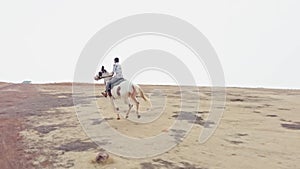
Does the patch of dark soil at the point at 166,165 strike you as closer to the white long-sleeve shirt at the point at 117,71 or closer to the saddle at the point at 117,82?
the saddle at the point at 117,82

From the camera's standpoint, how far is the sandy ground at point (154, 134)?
29.9 ft

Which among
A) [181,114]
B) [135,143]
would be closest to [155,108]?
[181,114]

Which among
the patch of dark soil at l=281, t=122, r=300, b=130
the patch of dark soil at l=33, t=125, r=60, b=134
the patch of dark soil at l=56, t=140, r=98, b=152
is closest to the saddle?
the patch of dark soil at l=33, t=125, r=60, b=134

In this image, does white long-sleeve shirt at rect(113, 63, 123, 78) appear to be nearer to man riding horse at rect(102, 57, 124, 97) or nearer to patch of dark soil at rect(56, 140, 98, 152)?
man riding horse at rect(102, 57, 124, 97)

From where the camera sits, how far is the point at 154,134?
448 inches

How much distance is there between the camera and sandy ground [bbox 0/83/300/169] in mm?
9102

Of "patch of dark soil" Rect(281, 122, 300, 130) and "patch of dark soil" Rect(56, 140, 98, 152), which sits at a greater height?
"patch of dark soil" Rect(281, 122, 300, 130)

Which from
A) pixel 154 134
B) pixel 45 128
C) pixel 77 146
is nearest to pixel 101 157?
pixel 77 146

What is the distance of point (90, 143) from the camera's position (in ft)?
34.4

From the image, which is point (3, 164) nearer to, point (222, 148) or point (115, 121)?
point (115, 121)

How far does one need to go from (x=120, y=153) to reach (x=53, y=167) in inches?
70.4

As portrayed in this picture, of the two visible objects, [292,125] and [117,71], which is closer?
[117,71]

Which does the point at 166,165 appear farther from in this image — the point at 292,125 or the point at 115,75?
the point at 292,125

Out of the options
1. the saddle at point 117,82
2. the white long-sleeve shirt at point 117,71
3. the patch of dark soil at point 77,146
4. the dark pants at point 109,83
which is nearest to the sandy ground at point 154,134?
the patch of dark soil at point 77,146
